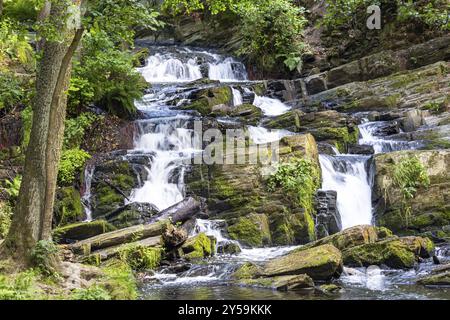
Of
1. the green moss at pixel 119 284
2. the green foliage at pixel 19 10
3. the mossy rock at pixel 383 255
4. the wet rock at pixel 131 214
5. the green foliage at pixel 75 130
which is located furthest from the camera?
the green foliage at pixel 19 10

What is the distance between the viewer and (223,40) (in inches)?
1220

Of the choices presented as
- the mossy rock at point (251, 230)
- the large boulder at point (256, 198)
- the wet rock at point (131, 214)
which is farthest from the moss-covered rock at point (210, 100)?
the mossy rock at point (251, 230)

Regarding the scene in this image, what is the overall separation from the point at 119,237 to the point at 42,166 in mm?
3805

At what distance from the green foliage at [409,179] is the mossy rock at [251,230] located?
361 centimetres

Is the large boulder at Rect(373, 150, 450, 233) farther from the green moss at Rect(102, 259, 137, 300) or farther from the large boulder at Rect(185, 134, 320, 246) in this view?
the green moss at Rect(102, 259, 137, 300)

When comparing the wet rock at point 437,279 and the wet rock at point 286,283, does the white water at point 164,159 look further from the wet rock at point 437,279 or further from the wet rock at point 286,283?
the wet rock at point 437,279

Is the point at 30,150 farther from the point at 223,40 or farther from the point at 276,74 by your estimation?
the point at 223,40

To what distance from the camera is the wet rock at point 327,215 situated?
12516mm

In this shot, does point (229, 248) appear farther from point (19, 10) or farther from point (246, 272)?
point (19, 10)

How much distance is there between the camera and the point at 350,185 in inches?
545

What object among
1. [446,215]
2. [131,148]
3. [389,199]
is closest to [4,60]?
[131,148]

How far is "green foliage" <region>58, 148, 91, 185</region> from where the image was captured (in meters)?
13.7

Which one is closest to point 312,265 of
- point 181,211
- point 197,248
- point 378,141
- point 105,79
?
point 197,248

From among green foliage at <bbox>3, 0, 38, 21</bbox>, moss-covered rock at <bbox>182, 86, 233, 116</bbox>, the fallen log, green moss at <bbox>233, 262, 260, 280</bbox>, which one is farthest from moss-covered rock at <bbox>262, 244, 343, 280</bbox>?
green foliage at <bbox>3, 0, 38, 21</bbox>
